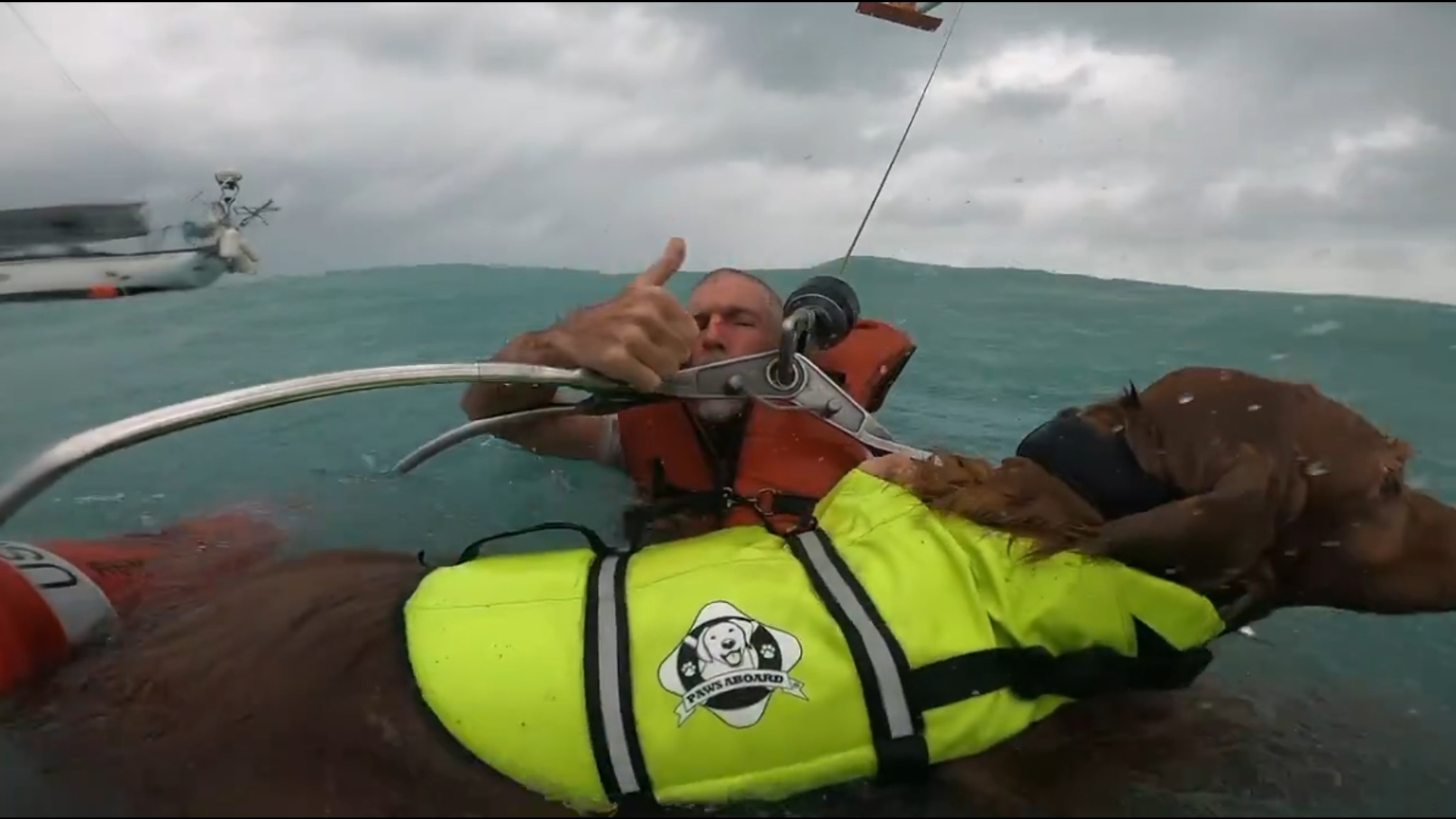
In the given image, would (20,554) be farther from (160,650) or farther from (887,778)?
(887,778)

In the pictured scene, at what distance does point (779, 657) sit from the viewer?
2.20m

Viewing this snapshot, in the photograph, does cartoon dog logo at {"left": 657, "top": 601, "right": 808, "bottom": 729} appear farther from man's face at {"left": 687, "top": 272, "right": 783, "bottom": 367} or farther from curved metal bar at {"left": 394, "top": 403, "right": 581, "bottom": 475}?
man's face at {"left": 687, "top": 272, "right": 783, "bottom": 367}

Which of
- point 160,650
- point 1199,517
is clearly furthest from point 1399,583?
point 160,650

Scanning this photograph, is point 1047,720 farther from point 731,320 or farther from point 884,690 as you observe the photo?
point 731,320

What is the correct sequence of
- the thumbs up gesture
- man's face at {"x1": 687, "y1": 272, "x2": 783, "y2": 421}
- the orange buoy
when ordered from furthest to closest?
man's face at {"x1": 687, "y1": 272, "x2": 783, "y2": 421}
the thumbs up gesture
the orange buoy

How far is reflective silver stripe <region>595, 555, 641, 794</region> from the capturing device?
2125 mm

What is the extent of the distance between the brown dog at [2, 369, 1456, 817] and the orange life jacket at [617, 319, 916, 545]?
3.81 feet

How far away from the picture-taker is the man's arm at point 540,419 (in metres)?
2.85

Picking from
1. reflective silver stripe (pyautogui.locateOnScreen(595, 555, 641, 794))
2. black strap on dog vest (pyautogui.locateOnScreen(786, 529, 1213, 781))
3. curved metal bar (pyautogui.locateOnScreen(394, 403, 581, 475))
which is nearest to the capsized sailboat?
curved metal bar (pyautogui.locateOnScreen(394, 403, 581, 475))

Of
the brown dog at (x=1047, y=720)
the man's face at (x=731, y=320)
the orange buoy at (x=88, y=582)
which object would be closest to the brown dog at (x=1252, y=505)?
the brown dog at (x=1047, y=720)

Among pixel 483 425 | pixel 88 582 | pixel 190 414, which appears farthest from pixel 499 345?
pixel 190 414

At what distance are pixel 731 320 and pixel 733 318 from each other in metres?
0.01

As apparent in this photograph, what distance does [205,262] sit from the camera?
10.9 ft

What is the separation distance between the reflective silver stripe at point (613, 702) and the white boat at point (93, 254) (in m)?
1.73
